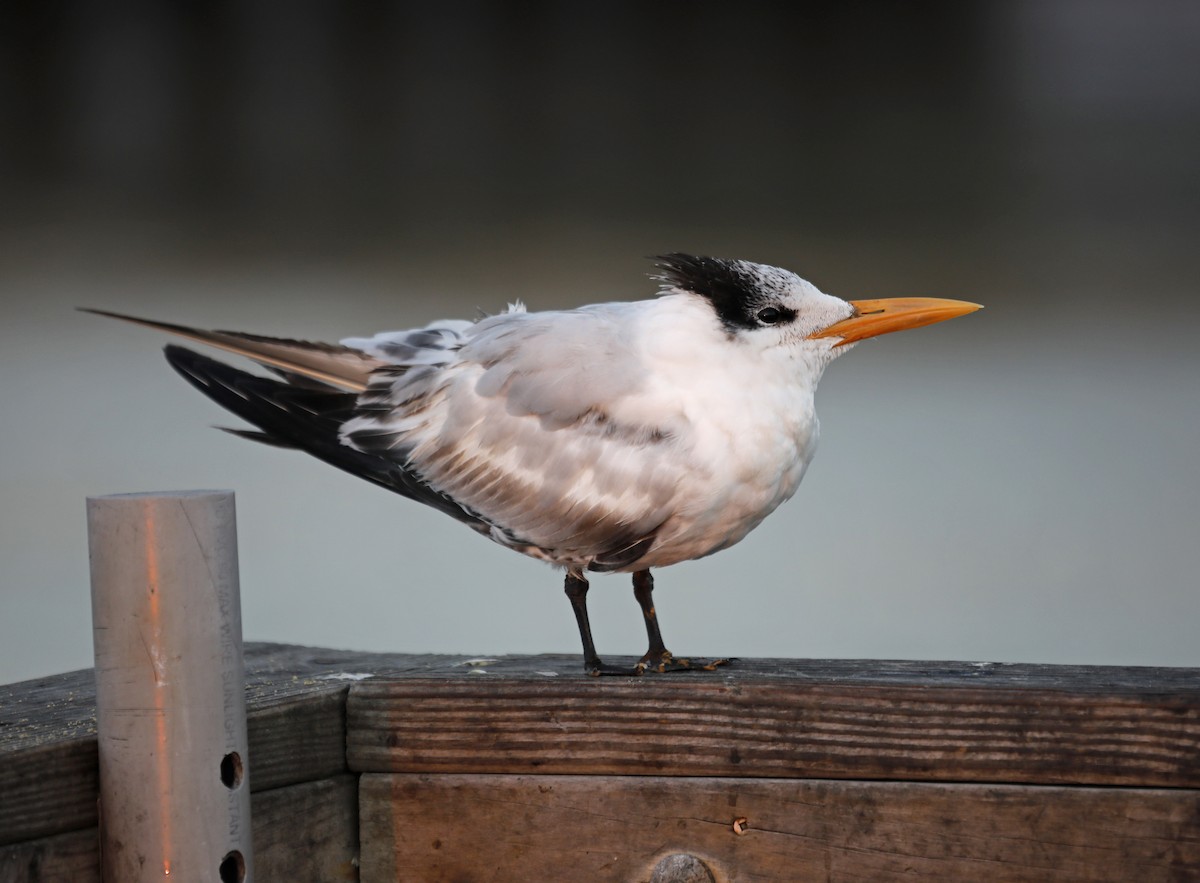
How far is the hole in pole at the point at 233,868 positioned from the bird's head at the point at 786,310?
1.10 meters

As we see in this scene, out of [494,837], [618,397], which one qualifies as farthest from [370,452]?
[494,837]

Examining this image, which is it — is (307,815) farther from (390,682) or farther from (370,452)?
(370,452)

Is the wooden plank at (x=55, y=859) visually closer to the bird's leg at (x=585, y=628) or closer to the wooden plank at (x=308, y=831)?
the wooden plank at (x=308, y=831)

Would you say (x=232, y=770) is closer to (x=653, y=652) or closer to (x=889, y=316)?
(x=653, y=652)

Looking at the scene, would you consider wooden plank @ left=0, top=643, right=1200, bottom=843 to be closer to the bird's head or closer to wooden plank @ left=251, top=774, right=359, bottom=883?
wooden plank @ left=251, top=774, right=359, bottom=883

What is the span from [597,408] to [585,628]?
349 mm

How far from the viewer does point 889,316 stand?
2.18 m

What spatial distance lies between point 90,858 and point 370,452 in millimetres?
1005

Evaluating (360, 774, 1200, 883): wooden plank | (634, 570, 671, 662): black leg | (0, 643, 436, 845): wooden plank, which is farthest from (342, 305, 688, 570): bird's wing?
(360, 774, 1200, 883): wooden plank

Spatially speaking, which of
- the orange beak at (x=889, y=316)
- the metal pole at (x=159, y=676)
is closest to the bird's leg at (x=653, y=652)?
the orange beak at (x=889, y=316)

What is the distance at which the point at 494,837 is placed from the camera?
68.6 inches

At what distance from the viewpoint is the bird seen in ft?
6.95

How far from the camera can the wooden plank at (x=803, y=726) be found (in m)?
1.61

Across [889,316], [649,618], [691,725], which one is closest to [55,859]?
[691,725]
